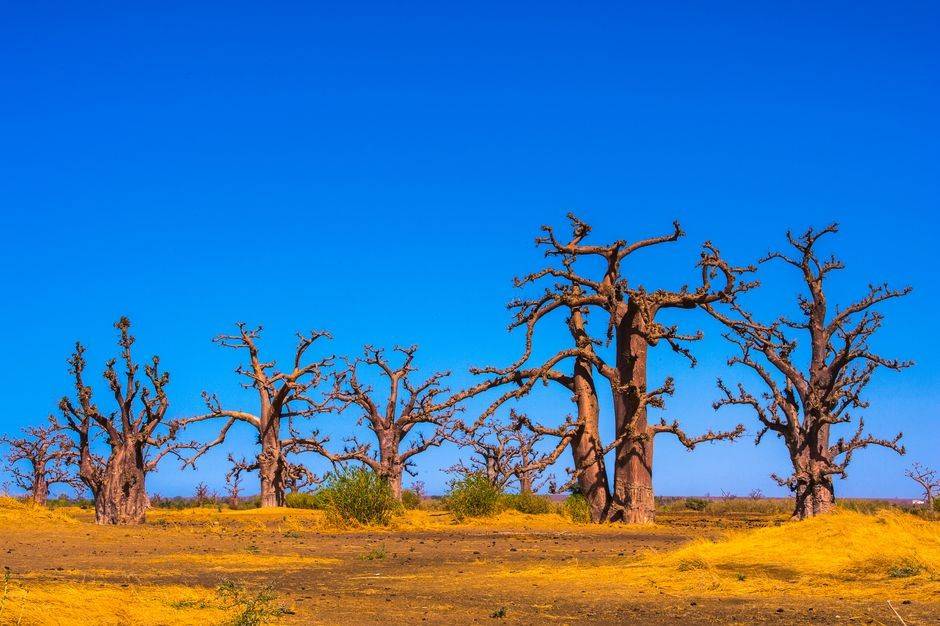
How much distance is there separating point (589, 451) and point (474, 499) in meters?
3.70

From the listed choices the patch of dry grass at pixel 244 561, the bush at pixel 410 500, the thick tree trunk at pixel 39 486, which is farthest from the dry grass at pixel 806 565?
the thick tree trunk at pixel 39 486

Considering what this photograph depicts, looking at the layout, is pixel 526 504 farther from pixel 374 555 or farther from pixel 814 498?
pixel 374 555

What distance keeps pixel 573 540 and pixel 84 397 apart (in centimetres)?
1484

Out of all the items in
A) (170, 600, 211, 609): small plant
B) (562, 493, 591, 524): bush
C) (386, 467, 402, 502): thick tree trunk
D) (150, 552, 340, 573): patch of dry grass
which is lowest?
(170, 600, 211, 609): small plant

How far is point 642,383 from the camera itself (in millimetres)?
30266

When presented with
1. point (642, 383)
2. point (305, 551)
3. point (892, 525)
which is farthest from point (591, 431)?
point (892, 525)

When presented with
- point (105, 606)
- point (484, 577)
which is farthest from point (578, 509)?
point (105, 606)

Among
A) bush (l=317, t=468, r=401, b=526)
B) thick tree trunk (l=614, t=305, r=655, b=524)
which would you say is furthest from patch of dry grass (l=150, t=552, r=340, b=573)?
thick tree trunk (l=614, t=305, r=655, b=524)

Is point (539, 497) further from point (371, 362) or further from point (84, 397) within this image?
point (84, 397)

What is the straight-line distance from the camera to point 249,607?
Result: 11.7 meters

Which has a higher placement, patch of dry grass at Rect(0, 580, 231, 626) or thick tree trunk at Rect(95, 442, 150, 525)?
thick tree trunk at Rect(95, 442, 150, 525)

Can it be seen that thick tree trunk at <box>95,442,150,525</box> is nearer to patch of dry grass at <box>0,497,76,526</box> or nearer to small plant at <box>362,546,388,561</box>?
patch of dry grass at <box>0,497,76,526</box>

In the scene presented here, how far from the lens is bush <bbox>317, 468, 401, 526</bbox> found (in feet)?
94.2

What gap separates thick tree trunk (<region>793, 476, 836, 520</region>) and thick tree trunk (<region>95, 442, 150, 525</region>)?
62.2 ft
